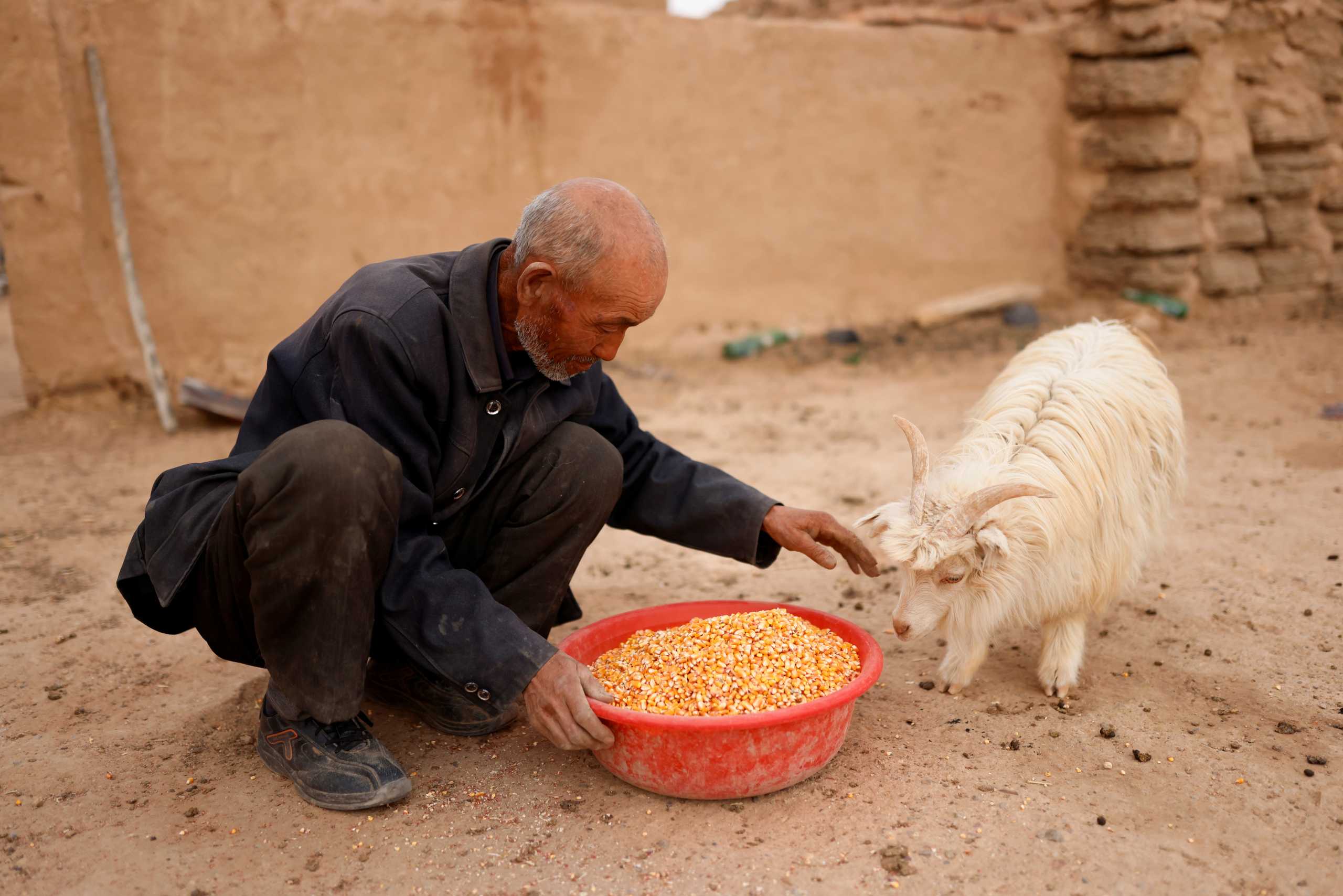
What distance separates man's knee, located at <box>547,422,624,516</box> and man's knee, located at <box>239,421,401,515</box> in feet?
2.11

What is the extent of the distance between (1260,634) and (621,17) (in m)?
6.21

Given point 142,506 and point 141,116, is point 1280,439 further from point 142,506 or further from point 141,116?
point 141,116

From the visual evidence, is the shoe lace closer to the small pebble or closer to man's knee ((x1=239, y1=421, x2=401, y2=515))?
man's knee ((x1=239, y1=421, x2=401, y2=515))

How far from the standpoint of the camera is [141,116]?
6.33 m

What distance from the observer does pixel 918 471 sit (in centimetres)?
299

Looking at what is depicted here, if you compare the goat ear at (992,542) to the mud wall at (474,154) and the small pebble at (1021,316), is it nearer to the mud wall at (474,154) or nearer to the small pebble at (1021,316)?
the mud wall at (474,154)

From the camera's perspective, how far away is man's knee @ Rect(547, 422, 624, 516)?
2896 millimetres

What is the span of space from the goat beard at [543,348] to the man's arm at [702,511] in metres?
0.34

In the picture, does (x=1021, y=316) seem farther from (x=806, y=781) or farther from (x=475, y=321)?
(x=475, y=321)

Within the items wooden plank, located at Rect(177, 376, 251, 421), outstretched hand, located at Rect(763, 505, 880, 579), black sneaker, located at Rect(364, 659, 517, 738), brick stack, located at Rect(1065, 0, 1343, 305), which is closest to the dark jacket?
black sneaker, located at Rect(364, 659, 517, 738)

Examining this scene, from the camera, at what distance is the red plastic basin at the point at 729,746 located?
2375 mm

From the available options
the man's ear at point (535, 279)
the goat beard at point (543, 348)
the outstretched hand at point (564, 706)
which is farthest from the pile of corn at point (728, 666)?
the man's ear at point (535, 279)

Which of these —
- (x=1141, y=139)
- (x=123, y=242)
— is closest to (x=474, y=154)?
(x=123, y=242)

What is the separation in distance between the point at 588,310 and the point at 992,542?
1.28 m
